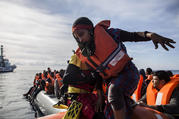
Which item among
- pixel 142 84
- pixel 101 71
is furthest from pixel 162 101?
pixel 142 84

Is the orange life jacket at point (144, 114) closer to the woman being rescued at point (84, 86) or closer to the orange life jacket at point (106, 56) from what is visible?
the woman being rescued at point (84, 86)

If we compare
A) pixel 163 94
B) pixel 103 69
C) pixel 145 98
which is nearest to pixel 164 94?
pixel 163 94

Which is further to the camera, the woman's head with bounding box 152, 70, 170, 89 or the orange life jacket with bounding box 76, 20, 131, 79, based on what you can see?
the woman's head with bounding box 152, 70, 170, 89

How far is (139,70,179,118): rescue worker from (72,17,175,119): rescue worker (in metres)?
0.96

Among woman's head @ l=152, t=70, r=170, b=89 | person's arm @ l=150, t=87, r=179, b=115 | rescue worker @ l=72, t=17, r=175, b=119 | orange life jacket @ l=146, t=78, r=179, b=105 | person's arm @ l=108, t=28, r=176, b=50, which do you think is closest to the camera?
person's arm @ l=108, t=28, r=176, b=50

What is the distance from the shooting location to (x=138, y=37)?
2.07m

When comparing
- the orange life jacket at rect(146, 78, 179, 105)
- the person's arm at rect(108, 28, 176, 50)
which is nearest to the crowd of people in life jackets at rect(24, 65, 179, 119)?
the orange life jacket at rect(146, 78, 179, 105)

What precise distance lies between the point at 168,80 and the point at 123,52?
2.08 m

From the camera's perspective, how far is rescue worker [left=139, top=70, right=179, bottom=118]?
2.94 meters

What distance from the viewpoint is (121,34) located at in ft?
7.07

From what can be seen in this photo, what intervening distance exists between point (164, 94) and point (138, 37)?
1.76 metres

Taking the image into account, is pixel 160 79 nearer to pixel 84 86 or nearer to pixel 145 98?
pixel 145 98

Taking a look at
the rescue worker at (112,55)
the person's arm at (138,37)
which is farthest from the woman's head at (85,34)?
the person's arm at (138,37)

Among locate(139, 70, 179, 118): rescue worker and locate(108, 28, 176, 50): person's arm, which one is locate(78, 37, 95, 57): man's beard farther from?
locate(139, 70, 179, 118): rescue worker
